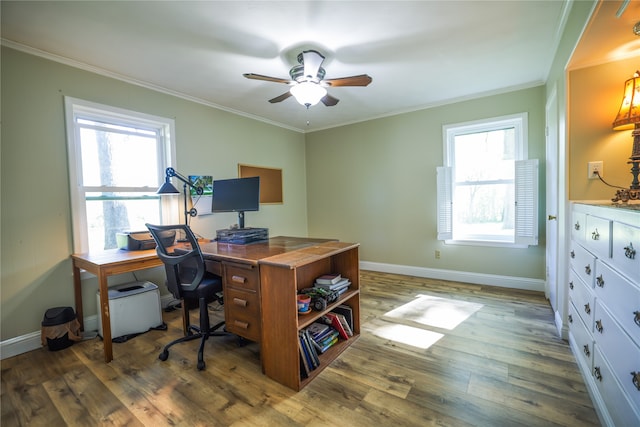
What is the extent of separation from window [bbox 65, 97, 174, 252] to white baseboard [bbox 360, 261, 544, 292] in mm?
3132

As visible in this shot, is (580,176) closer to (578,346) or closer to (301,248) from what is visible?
(578,346)

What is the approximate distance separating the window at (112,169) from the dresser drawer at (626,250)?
3.64 meters

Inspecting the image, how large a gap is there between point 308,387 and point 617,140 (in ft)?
8.72

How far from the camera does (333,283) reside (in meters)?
2.12

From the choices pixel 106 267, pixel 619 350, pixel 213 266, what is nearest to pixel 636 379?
pixel 619 350

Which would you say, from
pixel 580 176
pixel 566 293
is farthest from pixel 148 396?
pixel 580 176

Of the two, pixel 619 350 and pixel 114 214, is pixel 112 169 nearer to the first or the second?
pixel 114 214

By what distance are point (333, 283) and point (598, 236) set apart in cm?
159

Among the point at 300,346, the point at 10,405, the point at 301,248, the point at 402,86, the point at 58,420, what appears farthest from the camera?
the point at 402,86

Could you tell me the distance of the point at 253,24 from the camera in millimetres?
1979

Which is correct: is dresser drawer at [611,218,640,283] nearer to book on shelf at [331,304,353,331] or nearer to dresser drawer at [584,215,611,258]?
dresser drawer at [584,215,611,258]

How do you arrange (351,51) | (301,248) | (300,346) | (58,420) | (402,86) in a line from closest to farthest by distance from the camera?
(58,420)
(300,346)
(301,248)
(351,51)
(402,86)

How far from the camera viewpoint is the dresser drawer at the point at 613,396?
1080mm

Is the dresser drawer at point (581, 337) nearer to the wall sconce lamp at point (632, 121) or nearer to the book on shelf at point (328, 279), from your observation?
the wall sconce lamp at point (632, 121)
